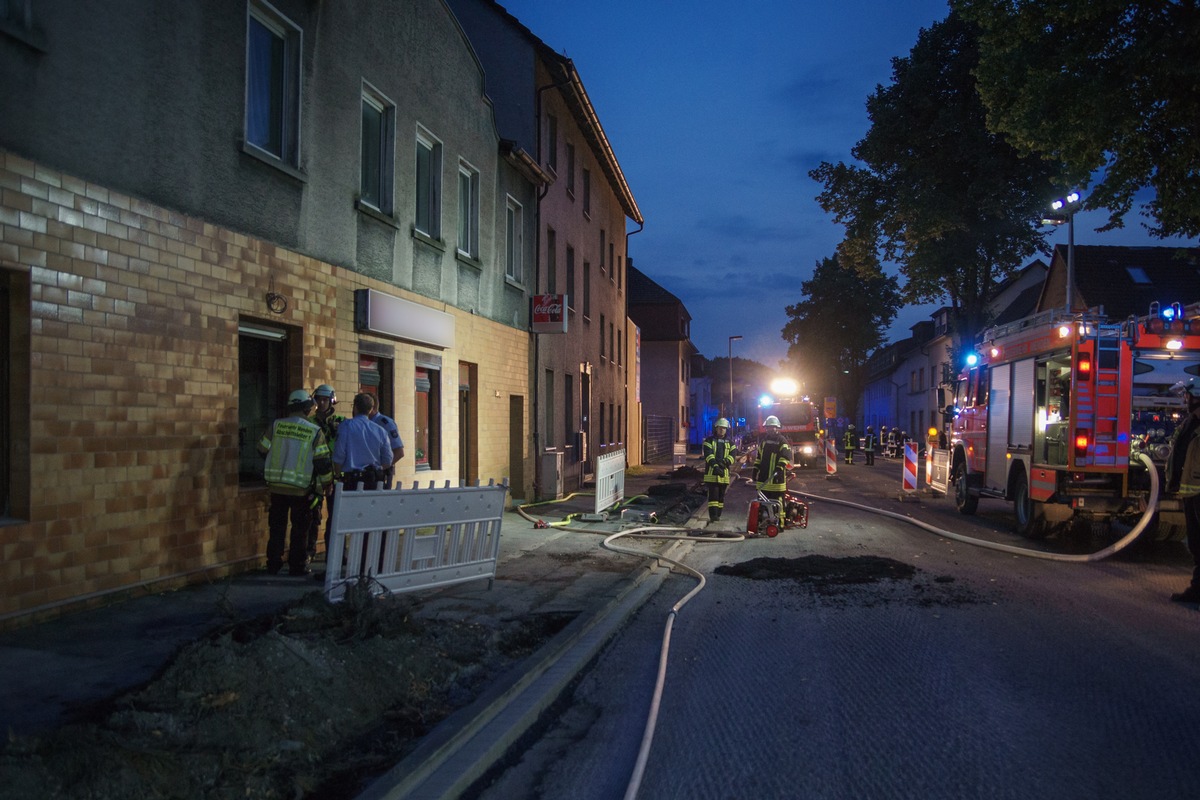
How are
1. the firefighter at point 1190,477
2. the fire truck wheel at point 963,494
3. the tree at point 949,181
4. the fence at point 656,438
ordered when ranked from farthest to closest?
the fence at point 656,438 < the tree at point 949,181 < the fire truck wheel at point 963,494 < the firefighter at point 1190,477

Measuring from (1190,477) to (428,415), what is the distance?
31.2ft

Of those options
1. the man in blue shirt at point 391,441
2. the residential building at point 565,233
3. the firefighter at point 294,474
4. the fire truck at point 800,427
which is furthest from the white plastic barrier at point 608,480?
the fire truck at point 800,427

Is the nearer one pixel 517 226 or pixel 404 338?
pixel 404 338

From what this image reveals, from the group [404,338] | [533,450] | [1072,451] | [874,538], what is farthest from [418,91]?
[1072,451]

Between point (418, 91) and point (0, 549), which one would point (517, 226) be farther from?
point (0, 549)

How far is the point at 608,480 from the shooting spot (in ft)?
48.3

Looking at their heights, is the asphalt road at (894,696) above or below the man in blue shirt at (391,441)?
below

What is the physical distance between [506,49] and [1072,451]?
1335cm

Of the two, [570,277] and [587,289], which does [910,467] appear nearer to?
[570,277]

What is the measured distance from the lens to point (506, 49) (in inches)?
727

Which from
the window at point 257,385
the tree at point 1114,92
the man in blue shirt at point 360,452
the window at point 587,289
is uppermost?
the tree at point 1114,92

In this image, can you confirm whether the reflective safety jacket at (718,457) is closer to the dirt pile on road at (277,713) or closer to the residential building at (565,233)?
the residential building at (565,233)

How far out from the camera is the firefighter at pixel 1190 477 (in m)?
7.89

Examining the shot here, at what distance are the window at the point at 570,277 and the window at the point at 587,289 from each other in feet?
5.04
